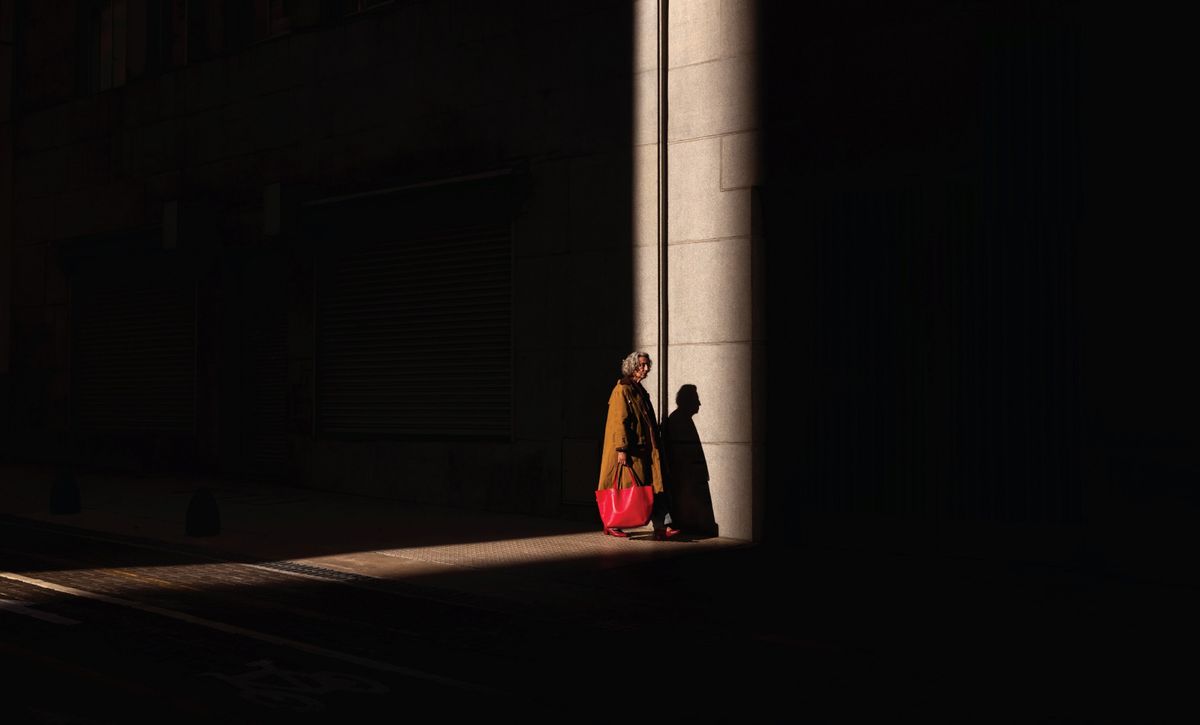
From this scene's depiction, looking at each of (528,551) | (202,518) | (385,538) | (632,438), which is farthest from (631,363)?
(202,518)

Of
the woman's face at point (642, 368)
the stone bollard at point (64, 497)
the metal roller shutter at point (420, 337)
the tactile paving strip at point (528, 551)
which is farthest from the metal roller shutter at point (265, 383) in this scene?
the woman's face at point (642, 368)

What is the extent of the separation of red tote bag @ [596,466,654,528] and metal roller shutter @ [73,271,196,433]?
9.21m

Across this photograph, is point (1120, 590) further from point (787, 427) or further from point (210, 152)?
point (210, 152)

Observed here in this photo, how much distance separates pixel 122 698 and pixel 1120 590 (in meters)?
7.22

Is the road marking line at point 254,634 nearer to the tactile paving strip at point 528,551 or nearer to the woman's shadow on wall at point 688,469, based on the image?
the tactile paving strip at point 528,551

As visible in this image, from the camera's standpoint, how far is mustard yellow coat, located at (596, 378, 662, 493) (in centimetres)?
1181

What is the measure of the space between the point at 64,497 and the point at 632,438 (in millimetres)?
6318

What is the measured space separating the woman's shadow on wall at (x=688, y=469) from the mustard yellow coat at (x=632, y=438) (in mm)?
528

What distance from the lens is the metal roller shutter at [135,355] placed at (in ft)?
62.3

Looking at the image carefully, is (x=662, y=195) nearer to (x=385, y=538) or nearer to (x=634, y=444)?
(x=634, y=444)

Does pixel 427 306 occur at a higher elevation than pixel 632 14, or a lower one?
lower

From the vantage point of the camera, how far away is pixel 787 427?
39.1 feet

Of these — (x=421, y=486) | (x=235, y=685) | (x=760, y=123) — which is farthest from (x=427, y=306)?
(x=235, y=685)

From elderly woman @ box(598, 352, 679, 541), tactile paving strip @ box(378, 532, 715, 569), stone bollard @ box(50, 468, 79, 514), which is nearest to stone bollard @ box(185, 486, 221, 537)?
tactile paving strip @ box(378, 532, 715, 569)
